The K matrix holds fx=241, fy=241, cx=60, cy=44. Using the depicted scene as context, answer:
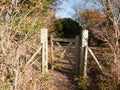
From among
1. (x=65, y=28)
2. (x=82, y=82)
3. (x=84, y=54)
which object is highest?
(x=65, y=28)

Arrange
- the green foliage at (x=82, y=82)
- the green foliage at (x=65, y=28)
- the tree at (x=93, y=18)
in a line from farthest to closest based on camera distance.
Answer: the green foliage at (x=65, y=28) → the tree at (x=93, y=18) → the green foliage at (x=82, y=82)

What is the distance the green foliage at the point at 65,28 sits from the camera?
23484 millimetres

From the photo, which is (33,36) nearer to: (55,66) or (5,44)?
(5,44)

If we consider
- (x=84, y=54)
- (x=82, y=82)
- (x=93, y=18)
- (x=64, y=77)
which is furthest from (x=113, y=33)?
(x=93, y=18)

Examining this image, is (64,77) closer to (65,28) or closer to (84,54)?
(84,54)

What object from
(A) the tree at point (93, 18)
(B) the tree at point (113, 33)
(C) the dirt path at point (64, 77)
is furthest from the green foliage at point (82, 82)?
(A) the tree at point (93, 18)

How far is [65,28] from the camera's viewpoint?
24.7 m

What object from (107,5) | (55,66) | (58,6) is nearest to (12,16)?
(107,5)

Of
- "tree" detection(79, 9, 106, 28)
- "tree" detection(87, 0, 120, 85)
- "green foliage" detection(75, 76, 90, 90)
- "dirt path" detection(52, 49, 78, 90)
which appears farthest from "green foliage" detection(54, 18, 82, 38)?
"green foliage" detection(75, 76, 90, 90)

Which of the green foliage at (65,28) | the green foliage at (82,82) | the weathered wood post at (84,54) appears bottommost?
the green foliage at (82,82)

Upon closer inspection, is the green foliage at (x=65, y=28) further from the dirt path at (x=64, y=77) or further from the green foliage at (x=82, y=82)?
the green foliage at (x=82, y=82)

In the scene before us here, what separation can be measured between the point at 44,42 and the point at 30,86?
339 cm

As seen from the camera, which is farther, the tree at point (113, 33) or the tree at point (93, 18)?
the tree at point (93, 18)

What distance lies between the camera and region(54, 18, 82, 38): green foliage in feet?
77.0
